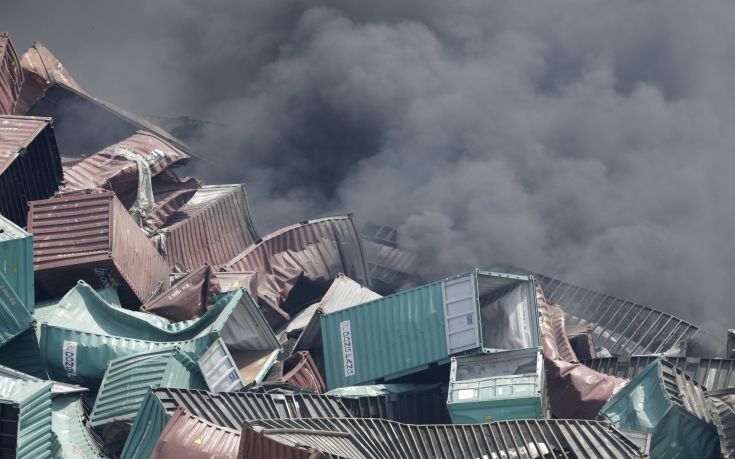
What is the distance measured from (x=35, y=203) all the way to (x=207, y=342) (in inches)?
188

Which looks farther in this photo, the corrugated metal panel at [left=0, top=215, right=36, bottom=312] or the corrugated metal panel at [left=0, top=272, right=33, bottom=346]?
the corrugated metal panel at [left=0, top=215, right=36, bottom=312]

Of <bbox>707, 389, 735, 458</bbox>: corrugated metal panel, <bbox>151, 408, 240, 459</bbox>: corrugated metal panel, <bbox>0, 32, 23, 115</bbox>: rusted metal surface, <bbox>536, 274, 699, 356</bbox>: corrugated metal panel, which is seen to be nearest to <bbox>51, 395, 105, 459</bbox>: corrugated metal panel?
<bbox>151, 408, 240, 459</bbox>: corrugated metal panel

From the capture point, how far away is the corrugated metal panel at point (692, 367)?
1939 cm

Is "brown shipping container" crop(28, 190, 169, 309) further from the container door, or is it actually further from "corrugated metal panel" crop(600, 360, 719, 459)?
"corrugated metal panel" crop(600, 360, 719, 459)

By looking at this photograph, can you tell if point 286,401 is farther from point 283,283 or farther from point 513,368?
point 283,283

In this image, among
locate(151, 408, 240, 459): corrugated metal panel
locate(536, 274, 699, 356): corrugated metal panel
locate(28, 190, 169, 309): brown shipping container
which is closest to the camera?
locate(151, 408, 240, 459): corrugated metal panel

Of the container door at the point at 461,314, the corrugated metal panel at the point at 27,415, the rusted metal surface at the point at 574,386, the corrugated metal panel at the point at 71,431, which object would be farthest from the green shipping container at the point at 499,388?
the corrugated metal panel at the point at 27,415

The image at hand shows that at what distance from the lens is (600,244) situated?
99.1 ft

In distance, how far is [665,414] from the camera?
15664mm

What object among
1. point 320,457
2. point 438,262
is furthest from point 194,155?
point 320,457

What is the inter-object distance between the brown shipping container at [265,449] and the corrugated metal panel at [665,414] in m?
6.44

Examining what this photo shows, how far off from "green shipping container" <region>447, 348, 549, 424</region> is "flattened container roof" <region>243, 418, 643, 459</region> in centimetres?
165

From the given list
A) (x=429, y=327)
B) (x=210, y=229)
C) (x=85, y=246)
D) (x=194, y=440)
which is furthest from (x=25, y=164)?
(x=194, y=440)

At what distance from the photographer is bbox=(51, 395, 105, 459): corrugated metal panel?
1485 cm
